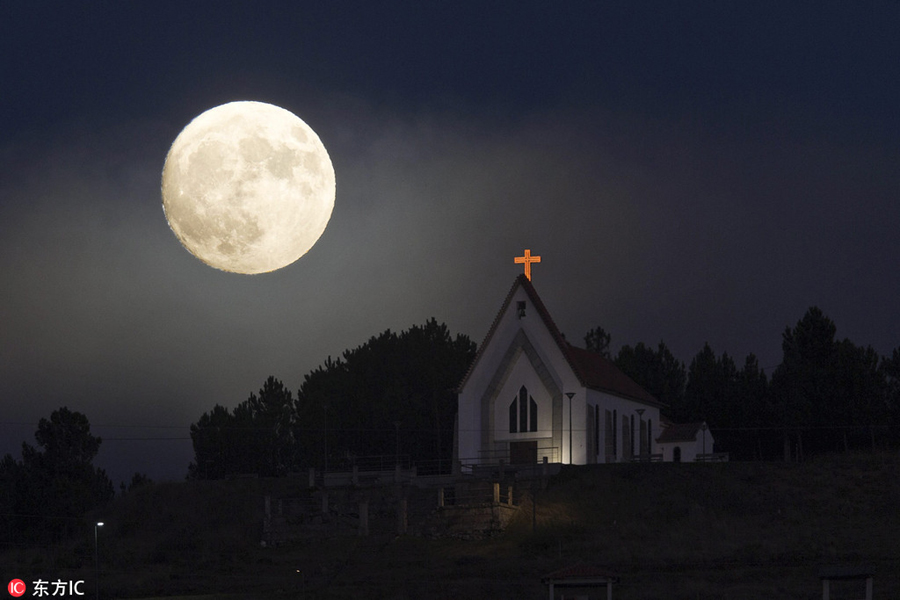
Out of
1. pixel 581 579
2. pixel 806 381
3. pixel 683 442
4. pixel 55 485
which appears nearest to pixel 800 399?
pixel 806 381

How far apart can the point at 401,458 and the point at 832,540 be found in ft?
152

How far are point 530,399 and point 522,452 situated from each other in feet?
11.3

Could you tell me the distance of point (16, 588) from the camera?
49.5 m

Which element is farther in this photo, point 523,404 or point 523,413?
point 523,404

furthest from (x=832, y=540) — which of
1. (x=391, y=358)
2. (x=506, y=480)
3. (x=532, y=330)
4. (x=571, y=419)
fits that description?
(x=391, y=358)

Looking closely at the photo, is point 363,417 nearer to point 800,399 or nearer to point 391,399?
point 391,399

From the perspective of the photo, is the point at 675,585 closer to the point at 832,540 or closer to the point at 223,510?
the point at 832,540

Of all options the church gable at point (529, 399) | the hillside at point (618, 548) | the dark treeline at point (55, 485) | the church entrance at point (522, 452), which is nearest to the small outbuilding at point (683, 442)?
the church gable at point (529, 399)

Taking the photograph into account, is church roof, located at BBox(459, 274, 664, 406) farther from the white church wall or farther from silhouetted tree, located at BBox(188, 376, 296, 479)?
silhouetted tree, located at BBox(188, 376, 296, 479)

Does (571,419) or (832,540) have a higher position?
(571,419)

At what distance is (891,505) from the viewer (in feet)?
176

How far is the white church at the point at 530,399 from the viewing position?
6888cm

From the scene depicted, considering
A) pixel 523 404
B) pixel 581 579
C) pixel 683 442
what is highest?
pixel 523 404

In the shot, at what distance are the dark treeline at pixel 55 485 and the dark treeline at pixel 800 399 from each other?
50123 millimetres
